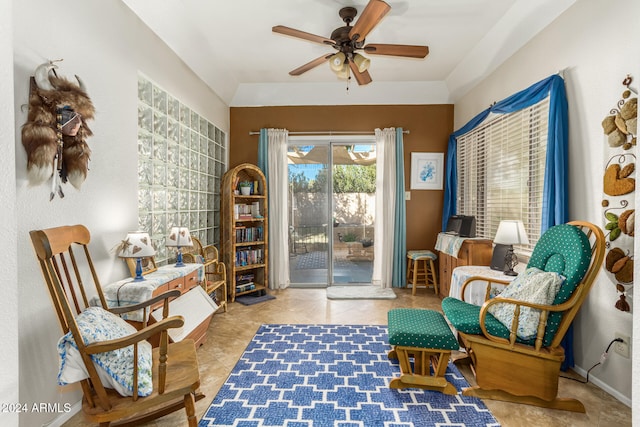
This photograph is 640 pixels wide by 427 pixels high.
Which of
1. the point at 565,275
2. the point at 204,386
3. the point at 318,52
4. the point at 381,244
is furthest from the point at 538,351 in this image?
the point at 318,52

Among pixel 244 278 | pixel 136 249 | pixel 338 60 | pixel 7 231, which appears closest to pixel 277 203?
pixel 244 278

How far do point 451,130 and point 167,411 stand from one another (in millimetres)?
4713

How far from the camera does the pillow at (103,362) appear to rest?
140 centimetres

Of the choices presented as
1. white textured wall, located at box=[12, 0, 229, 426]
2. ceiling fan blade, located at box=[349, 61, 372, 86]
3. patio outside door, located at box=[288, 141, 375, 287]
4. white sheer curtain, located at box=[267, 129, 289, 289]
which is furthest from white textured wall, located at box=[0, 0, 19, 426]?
patio outside door, located at box=[288, 141, 375, 287]

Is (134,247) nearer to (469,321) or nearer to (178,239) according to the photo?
(178,239)

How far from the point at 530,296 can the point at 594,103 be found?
1.43m

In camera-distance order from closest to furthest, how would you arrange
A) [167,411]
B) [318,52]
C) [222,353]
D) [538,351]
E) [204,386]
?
1. [167,411]
2. [538,351]
3. [204,386]
4. [222,353]
5. [318,52]

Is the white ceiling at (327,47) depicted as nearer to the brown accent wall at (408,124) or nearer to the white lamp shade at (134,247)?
the brown accent wall at (408,124)

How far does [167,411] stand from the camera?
6.05 ft

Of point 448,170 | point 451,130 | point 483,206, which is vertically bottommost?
point 483,206

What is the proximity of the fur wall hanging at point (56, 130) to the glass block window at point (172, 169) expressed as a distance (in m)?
0.74

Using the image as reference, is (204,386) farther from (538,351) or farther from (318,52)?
(318,52)

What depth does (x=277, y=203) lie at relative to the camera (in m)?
4.75

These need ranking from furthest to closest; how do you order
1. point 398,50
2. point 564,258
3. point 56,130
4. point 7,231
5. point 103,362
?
point 398,50
point 564,258
point 56,130
point 103,362
point 7,231
